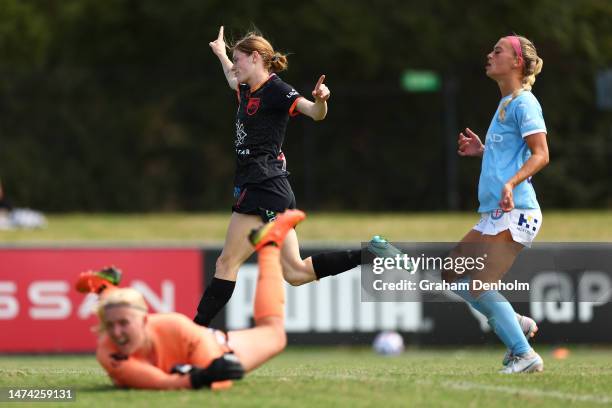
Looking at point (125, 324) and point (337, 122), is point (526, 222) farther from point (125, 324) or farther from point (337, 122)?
point (337, 122)

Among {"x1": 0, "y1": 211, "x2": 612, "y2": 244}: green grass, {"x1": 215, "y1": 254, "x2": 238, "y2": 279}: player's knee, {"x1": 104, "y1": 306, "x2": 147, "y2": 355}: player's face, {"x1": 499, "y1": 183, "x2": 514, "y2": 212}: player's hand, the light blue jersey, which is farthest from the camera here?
{"x1": 0, "y1": 211, "x2": 612, "y2": 244}: green grass

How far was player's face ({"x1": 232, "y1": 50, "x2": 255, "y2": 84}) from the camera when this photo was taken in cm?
912

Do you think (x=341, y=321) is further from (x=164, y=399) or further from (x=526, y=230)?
(x=164, y=399)

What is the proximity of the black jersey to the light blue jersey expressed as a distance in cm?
145

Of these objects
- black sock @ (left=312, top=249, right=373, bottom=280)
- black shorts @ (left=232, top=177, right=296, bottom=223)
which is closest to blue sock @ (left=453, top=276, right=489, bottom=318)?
black sock @ (left=312, top=249, right=373, bottom=280)

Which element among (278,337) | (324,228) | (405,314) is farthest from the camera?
(324,228)

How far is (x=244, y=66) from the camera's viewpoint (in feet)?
29.9

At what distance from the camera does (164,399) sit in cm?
693

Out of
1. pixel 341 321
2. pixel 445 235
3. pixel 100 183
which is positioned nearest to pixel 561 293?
pixel 341 321

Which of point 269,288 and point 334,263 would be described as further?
point 334,263

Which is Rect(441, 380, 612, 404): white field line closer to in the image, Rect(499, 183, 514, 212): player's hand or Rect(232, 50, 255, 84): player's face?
Rect(499, 183, 514, 212): player's hand

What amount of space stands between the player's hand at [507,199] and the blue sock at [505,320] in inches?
26.8

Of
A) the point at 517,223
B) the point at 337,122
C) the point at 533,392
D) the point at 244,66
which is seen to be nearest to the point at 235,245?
the point at 244,66

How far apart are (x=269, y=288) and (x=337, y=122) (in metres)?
16.7
